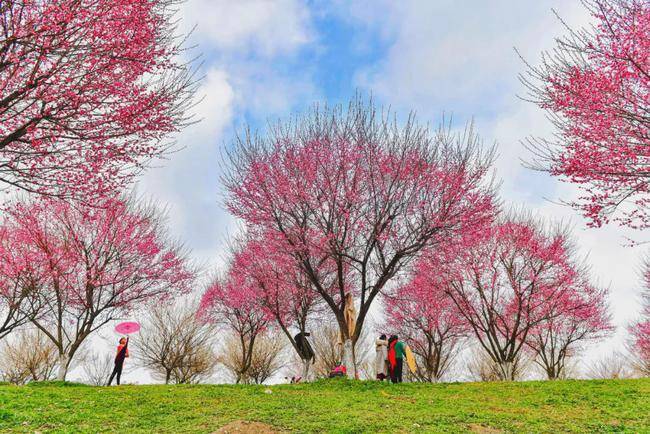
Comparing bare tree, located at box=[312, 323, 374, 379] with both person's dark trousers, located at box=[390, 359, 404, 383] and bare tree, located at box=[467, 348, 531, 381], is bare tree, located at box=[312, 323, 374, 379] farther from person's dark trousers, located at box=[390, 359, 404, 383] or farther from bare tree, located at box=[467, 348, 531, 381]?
person's dark trousers, located at box=[390, 359, 404, 383]

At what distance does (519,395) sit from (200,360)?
30.3m

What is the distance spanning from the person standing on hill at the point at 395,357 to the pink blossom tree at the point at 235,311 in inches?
481

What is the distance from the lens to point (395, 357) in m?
15.4

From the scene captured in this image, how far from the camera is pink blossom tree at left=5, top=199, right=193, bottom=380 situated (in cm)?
1978

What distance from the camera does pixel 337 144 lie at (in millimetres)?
16234

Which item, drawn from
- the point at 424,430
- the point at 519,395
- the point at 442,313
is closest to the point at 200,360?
the point at 442,313

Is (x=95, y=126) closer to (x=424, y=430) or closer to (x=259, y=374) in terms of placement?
(x=424, y=430)

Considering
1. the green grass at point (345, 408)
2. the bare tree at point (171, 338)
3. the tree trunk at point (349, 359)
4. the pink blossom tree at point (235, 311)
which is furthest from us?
the bare tree at point (171, 338)

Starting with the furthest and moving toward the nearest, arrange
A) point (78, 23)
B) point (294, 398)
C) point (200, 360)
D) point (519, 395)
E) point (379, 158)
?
1. point (200, 360)
2. point (379, 158)
3. point (519, 395)
4. point (294, 398)
5. point (78, 23)

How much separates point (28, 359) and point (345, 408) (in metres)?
36.6

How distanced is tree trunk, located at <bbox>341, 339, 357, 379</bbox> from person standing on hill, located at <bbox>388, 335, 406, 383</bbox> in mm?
1290

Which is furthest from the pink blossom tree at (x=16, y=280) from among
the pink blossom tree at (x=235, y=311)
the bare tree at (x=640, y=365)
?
the bare tree at (x=640, y=365)

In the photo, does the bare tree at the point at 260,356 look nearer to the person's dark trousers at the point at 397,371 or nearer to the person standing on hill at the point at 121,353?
the person standing on hill at the point at 121,353

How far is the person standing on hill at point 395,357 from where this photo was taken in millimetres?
15445
